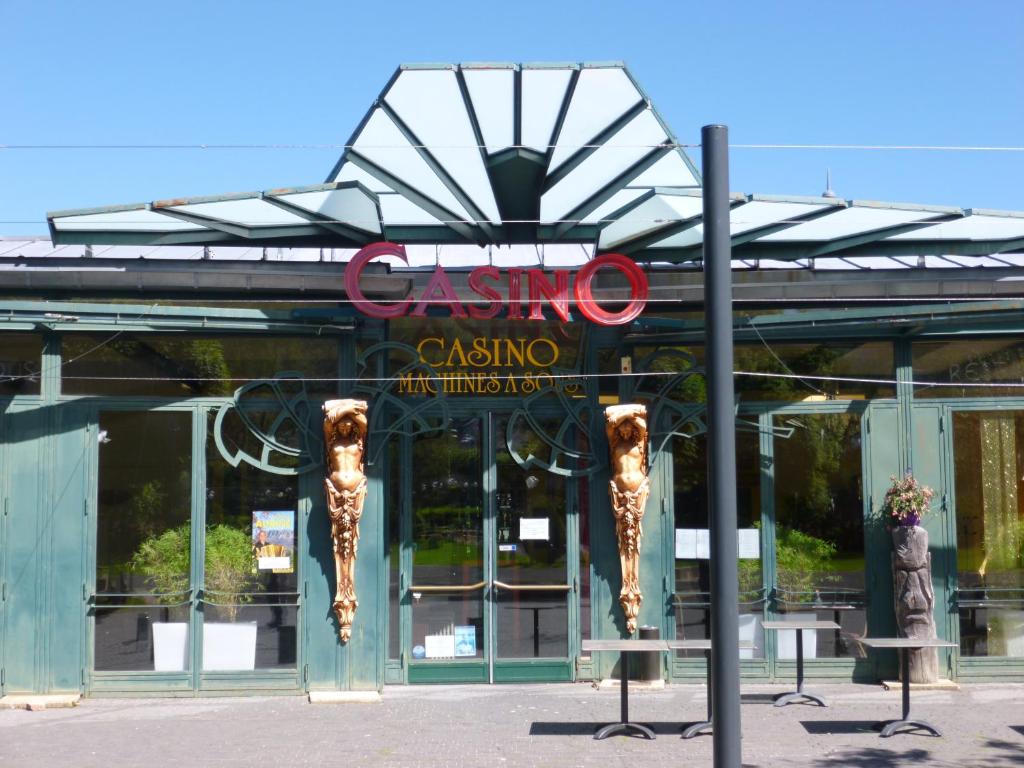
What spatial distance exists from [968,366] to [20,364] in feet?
35.6

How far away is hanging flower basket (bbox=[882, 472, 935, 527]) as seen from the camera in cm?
1273

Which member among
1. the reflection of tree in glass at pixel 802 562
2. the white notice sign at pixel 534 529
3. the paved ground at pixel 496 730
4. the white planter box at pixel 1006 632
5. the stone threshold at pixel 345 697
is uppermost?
the white notice sign at pixel 534 529

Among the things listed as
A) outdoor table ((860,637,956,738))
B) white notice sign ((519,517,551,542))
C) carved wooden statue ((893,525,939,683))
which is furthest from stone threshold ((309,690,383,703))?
carved wooden statue ((893,525,939,683))

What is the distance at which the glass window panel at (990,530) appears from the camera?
13.1m

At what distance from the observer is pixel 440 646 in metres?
13.3

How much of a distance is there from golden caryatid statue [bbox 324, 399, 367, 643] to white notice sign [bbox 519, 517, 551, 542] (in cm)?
192

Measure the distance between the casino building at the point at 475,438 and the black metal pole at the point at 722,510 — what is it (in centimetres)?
621

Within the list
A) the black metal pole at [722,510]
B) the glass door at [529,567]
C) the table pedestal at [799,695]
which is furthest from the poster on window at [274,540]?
the black metal pole at [722,510]

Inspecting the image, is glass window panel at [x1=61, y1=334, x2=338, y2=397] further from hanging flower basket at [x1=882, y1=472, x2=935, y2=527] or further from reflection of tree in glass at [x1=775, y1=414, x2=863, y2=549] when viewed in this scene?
hanging flower basket at [x1=882, y1=472, x2=935, y2=527]

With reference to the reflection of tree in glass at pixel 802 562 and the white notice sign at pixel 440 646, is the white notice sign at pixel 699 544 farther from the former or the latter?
the white notice sign at pixel 440 646

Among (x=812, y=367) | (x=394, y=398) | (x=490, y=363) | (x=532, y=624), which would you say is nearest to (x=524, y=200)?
(x=490, y=363)

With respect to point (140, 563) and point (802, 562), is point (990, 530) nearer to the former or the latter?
point (802, 562)

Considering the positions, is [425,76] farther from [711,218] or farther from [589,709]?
[589,709]

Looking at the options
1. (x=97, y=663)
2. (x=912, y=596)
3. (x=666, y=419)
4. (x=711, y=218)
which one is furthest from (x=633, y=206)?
(x=97, y=663)
